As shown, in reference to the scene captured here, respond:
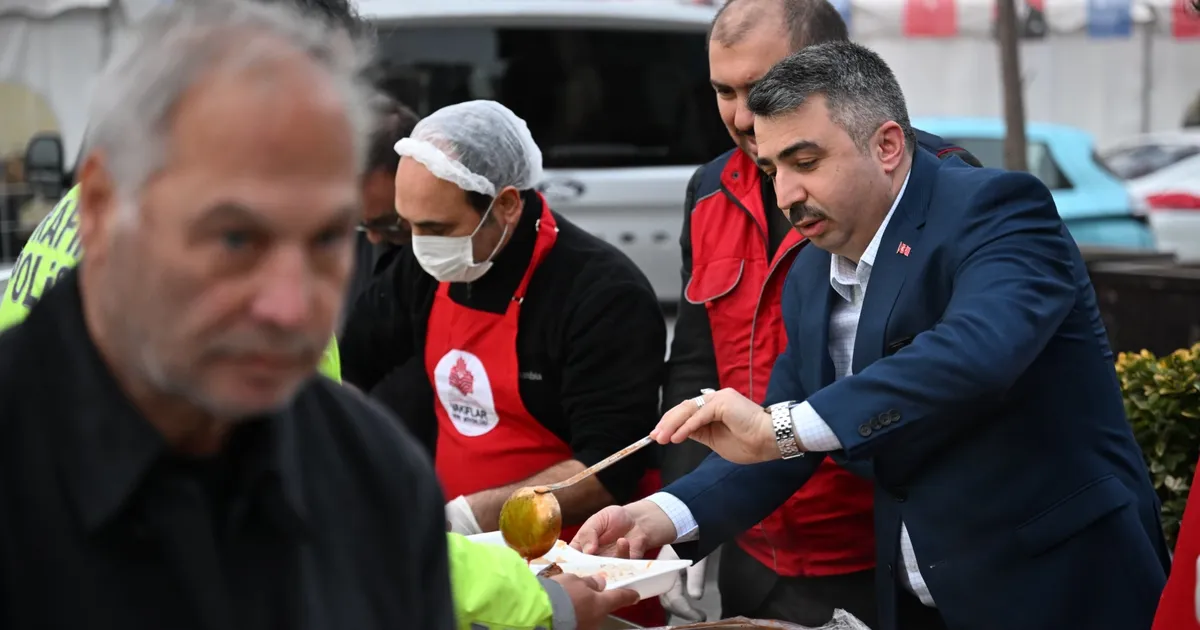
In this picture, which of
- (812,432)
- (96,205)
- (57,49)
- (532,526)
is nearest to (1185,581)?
(812,432)

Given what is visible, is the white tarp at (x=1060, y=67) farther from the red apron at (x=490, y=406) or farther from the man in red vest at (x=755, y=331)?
the red apron at (x=490, y=406)

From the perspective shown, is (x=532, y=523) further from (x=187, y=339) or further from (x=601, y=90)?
(x=601, y=90)

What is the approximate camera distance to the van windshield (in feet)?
27.6

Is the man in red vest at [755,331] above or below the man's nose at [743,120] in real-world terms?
below

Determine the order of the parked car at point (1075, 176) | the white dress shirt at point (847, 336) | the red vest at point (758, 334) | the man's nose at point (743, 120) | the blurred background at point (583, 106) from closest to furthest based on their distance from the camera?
1. the white dress shirt at point (847, 336)
2. the red vest at point (758, 334)
3. the man's nose at point (743, 120)
4. the blurred background at point (583, 106)
5. the parked car at point (1075, 176)

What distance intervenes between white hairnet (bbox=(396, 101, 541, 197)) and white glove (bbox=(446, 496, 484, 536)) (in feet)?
2.28

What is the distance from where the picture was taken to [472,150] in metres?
3.38

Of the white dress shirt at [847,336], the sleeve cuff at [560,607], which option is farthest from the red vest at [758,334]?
the sleeve cuff at [560,607]

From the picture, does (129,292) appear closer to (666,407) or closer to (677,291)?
(666,407)

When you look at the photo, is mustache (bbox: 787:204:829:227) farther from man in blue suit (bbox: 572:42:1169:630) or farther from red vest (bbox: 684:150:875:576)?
red vest (bbox: 684:150:875:576)

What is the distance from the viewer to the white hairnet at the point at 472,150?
3.37 m

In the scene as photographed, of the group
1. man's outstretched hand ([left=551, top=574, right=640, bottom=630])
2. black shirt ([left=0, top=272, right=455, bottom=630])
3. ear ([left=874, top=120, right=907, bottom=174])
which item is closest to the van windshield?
ear ([left=874, top=120, right=907, bottom=174])

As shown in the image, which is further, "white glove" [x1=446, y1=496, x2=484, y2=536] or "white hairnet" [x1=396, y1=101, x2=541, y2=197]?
"white hairnet" [x1=396, y1=101, x2=541, y2=197]

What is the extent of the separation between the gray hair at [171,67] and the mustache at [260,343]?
5.0 inches
